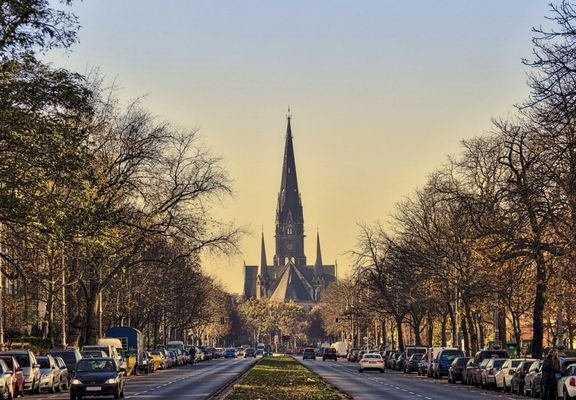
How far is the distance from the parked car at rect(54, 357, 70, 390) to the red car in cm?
767

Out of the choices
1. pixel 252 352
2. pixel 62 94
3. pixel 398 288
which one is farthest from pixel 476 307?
pixel 252 352

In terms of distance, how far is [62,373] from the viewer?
54750mm

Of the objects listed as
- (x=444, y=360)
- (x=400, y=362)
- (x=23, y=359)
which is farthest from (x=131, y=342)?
(x=23, y=359)

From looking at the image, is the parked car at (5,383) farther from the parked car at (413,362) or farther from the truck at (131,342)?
the parked car at (413,362)

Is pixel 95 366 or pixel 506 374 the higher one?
pixel 95 366

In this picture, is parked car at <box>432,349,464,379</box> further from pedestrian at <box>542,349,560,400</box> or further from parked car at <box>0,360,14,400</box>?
parked car at <box>0,360,14,400</box>

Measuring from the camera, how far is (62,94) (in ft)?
131

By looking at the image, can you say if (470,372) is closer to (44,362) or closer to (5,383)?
(44,362)

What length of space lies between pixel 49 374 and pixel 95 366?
8.88m

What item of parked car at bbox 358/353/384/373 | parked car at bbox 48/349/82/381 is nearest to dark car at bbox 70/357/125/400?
parked car at bbox 48/349/82/381

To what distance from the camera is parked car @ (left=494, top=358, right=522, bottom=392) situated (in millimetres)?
53219

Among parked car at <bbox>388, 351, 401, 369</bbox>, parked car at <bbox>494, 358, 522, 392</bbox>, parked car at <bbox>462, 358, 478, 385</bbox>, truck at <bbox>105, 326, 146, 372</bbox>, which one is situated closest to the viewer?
parked car at <bbox>494, 358, 522, 392</bbox>

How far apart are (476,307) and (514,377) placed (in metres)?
35.0

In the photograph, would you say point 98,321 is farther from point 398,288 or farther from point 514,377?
point 514,377
